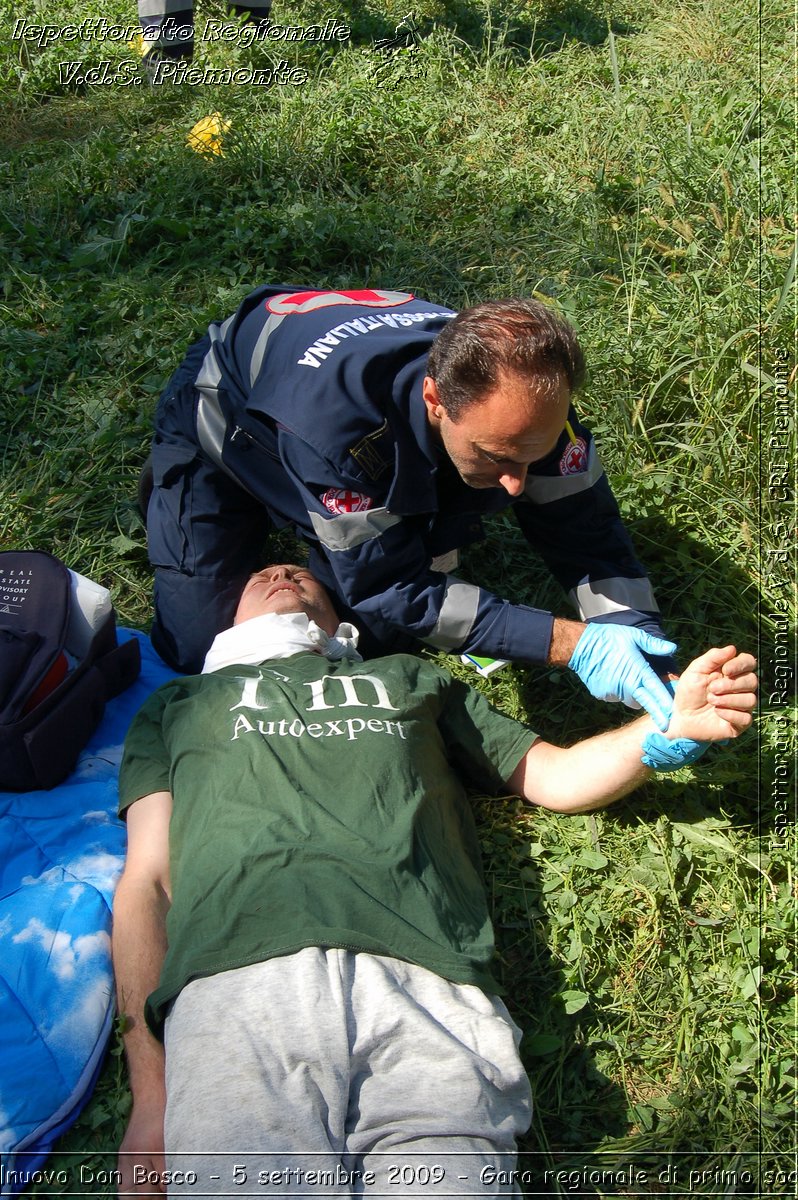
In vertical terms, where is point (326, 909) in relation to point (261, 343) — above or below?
below

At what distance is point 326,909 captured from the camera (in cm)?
208

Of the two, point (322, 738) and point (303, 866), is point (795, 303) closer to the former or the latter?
point (322, 738)

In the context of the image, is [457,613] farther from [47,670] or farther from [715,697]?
[47,670]

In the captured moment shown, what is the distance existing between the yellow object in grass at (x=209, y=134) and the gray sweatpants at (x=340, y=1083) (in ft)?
14.0

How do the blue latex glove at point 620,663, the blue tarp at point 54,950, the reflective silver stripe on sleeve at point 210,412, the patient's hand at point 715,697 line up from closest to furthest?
the blue tarp at point 54,950 < the patient's hand at point 715,697 < the blue latex glove at point 620,663 < the reflective silver stripe on sleeve at point 210,412

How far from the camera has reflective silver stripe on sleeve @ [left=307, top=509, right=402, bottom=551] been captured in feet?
9.01

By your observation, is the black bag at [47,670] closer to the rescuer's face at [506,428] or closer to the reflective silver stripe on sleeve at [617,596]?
the rescuer's face at [506,428]

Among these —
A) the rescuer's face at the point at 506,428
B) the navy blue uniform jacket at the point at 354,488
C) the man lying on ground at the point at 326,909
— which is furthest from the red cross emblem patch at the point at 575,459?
the man lying on ground at the point at 326,909

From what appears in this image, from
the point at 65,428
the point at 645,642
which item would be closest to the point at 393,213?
the point at 65,428

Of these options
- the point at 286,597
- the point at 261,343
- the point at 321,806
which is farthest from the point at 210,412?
the point at 321,806

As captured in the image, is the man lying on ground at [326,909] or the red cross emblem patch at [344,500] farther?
the red cross emblem patch at [344,500]

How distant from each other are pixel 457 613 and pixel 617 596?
517mm

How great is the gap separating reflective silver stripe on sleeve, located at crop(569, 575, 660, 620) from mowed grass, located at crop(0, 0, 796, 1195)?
1.01 ft

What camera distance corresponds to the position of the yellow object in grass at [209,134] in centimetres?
511
